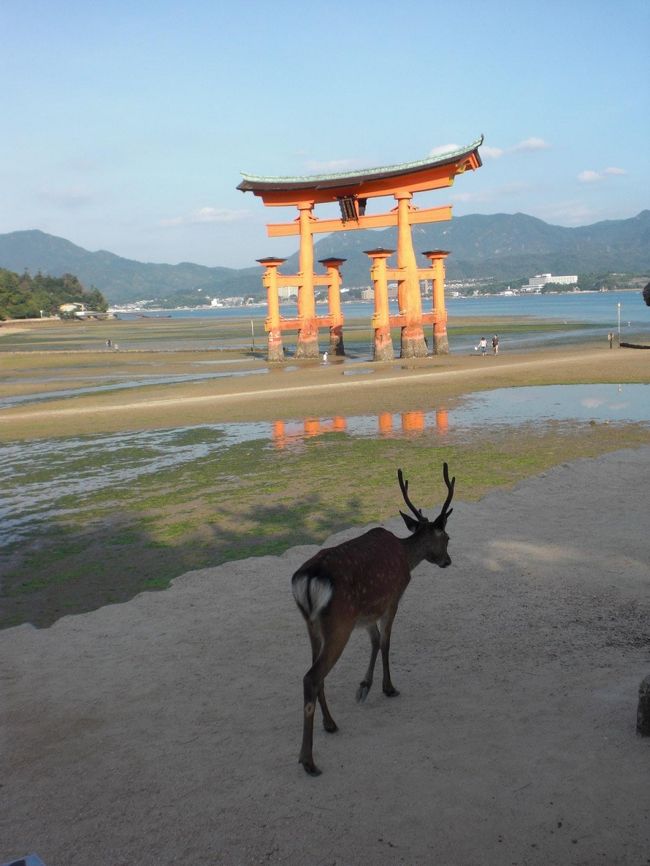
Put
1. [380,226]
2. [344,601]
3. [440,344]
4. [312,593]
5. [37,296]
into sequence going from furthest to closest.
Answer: [37,296] < [440,344] < [380,226] < [344,601] < [312,593]

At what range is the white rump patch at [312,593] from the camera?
18.1 feet

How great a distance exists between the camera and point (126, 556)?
10.9 m

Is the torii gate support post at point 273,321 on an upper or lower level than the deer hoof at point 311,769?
upper

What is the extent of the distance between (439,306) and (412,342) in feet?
11.2

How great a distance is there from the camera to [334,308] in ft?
157

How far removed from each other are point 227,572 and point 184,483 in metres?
5.70

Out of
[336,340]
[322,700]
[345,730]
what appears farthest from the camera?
[336,340]

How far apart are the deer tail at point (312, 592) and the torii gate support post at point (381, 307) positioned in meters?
35.0

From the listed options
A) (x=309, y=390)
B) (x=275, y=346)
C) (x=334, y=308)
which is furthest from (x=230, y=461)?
(x=334, y=308)

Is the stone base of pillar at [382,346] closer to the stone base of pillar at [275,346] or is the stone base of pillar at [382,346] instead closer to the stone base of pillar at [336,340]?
the stone base of pillar at [275,346]

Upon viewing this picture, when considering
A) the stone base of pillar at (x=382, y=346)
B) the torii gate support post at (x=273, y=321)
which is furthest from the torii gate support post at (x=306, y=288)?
the stone base of pillar at (x=382, y=346)

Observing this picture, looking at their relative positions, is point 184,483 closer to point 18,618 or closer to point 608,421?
point 18,618

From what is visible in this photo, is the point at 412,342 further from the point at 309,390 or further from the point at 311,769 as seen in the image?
the point at 311,769

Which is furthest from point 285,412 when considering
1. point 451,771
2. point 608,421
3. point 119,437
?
point 451,771
